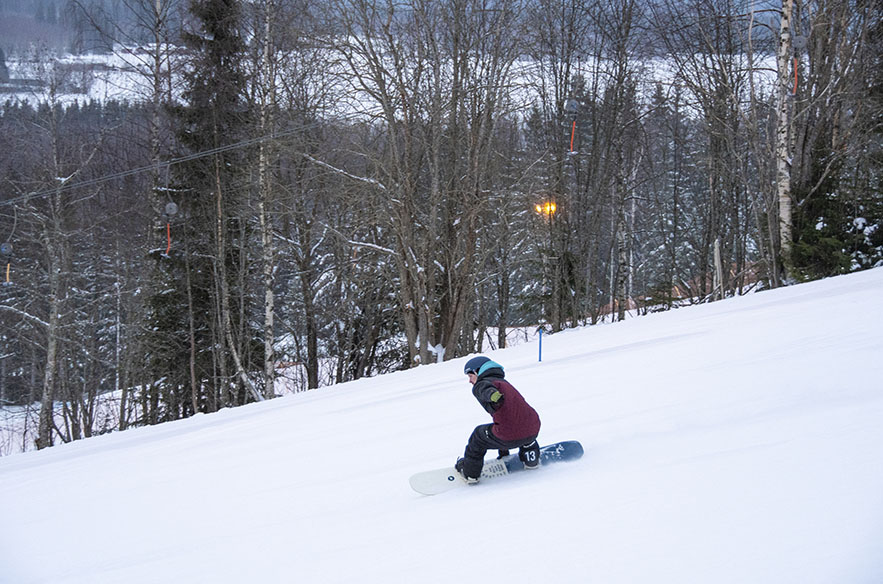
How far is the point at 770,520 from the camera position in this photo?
116 inches

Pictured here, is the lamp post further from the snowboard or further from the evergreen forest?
the snowboard

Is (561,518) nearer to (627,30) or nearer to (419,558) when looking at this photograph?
(419,558)

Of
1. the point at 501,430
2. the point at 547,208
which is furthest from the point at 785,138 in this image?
the point at 501,430

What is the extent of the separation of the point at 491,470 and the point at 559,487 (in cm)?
80

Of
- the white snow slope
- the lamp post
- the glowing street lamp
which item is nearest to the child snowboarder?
the white snow slope

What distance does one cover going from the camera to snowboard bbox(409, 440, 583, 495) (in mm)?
4680

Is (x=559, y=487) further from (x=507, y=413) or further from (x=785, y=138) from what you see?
(x=785, y=138)

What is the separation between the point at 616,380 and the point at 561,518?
3453 mm

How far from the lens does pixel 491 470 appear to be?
482 centimetres

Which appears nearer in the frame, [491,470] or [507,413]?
[507,413]

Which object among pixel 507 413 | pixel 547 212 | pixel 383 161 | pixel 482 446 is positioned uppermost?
pixel 383 161

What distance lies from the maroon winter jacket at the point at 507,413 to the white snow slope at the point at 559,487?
36 centimetres

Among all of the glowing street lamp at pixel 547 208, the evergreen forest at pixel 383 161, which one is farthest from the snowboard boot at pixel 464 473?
the glowing street lamp at pixel 547 208

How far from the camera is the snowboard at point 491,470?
4.68 m
